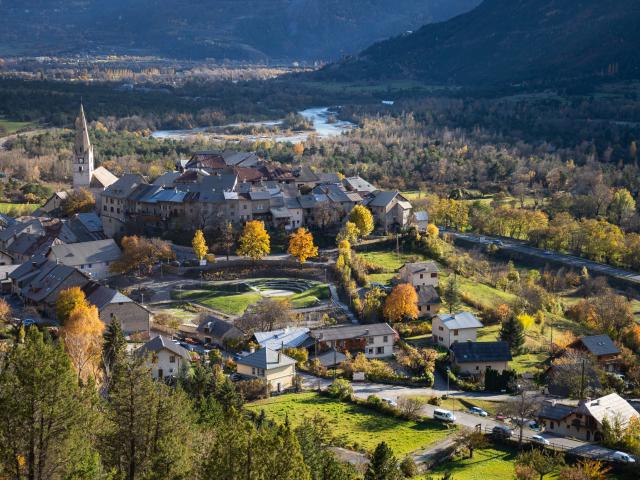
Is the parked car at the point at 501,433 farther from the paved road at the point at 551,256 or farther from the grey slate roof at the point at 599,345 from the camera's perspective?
the paved road at the point at 551,256

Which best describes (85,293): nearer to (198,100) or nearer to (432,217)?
(432,217)

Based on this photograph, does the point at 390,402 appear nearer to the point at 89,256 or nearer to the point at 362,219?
the point at 362,219

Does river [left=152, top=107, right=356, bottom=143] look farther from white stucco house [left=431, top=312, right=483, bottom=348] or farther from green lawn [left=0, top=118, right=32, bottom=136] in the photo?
white stucco house [left=431, top=312, right=483, bottom=348]

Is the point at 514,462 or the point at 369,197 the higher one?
the point at 369,197

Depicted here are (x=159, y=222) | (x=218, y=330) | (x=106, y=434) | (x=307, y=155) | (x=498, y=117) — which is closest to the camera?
(x=106, y=434)

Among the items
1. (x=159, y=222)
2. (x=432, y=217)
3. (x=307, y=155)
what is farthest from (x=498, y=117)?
(x=159, y=222)

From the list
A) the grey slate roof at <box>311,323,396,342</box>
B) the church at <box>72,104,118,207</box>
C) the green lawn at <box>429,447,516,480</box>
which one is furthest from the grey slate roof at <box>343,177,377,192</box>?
the green lawn at <box>429,447,516,480</box>
